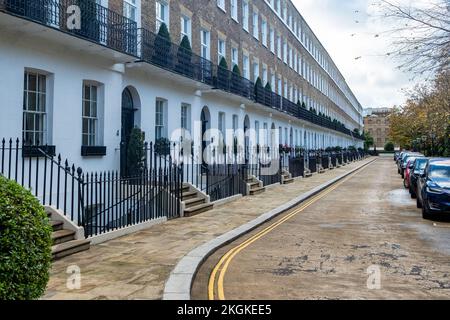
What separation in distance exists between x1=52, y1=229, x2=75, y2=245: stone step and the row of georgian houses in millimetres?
3062

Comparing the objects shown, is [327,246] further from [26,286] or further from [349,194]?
[349,194]

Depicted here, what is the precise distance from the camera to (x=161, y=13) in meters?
17.4

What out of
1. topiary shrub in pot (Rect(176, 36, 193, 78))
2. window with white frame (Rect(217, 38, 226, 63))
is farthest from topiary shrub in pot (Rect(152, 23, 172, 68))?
window with white frame (Rect(217, 38, 226, 63))

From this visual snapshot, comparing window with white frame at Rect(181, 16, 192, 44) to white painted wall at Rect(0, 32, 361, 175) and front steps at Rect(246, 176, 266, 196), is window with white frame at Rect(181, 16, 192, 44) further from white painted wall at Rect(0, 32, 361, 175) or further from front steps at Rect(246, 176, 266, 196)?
front steps at Rect(246, 176, 266, 196)

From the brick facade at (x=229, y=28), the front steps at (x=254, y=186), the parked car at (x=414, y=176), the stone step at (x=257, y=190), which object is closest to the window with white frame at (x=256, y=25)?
the brick facade at (x=229, y=28)

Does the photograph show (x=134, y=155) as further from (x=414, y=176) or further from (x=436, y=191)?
(x=414, y=176)

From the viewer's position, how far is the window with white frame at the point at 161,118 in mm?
16906

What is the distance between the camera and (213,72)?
21344 mm

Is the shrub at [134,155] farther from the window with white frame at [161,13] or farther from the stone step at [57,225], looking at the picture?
the stone step at [57,225]

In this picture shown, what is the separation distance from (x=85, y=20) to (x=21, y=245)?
8.97m

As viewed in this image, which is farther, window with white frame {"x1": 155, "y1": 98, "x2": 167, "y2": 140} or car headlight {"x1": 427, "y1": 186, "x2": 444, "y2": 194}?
window with white frame {"x1": 155, "y1": 98, "x2": 167, "y2": 140}

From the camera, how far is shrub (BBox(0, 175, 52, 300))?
4.08 m

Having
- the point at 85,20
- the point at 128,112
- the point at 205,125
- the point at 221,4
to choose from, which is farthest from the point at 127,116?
the point at 221,4

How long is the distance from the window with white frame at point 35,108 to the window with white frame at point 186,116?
26.9 feet
